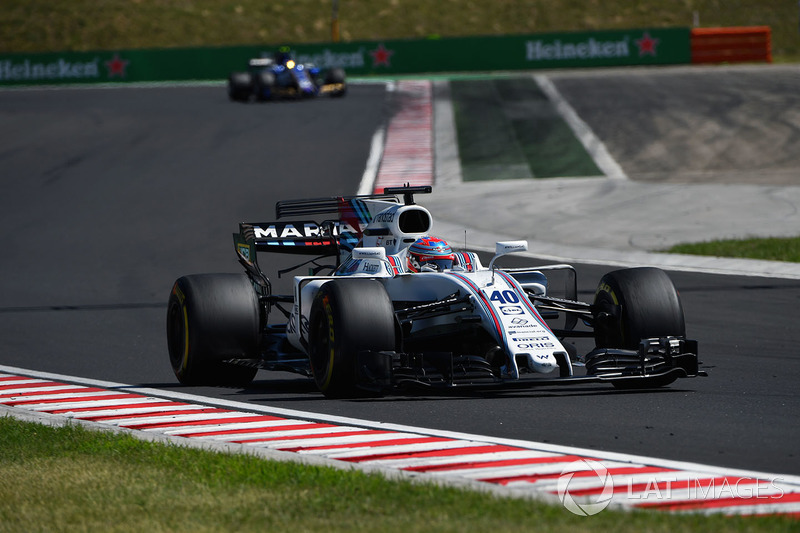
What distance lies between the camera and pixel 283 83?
1617 inches

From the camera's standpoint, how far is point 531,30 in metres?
66.1

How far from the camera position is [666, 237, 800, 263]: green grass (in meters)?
18.5

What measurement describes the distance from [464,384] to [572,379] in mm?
827

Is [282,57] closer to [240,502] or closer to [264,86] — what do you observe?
[264,86]

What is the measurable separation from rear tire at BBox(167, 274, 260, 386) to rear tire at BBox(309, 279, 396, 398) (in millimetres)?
1469

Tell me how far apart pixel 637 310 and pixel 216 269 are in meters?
9.59

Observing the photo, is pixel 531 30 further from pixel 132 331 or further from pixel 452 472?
pixel 452 472

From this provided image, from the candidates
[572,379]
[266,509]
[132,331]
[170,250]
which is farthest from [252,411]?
[170,250]

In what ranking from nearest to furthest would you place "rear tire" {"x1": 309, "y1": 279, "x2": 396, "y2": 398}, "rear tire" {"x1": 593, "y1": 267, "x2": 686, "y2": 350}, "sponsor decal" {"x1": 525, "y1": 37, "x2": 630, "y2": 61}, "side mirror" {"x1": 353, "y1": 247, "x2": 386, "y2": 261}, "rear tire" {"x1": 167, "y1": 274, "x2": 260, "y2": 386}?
"rear tire" {"x1": 309, "y1": 279, "x2": 396, "y2": 398}
"rear tire" {"x1": 593, "y1": 267, "x2": 686, "y2": 350}
"side mirror" {"x1": 353, "y1": 247, "x2": 386, "y2": 261}
"rear tire" {"x1": 167, "y1": 274, "x2": 260, "y2": 386}
"sponsor decal" {"x1": 525, "y1": 37, "x2": 630, "y2": 61}

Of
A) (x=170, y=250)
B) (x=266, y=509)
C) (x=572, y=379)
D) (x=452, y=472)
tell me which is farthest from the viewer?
(x=170, y=250)

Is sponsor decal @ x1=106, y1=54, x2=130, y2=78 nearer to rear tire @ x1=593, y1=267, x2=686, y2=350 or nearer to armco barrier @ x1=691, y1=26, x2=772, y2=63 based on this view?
armco barrier @ x1=691, y1=26, x2=772, y2=63

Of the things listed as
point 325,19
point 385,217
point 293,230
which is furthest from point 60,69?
point 385,217

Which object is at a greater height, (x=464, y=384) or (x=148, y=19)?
(x=148, y=19)

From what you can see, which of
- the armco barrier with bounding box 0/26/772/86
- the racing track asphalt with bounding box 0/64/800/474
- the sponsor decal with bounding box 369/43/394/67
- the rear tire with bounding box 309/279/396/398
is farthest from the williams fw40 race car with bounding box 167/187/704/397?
the sponsor decal with bounding box 369/43/394/67
